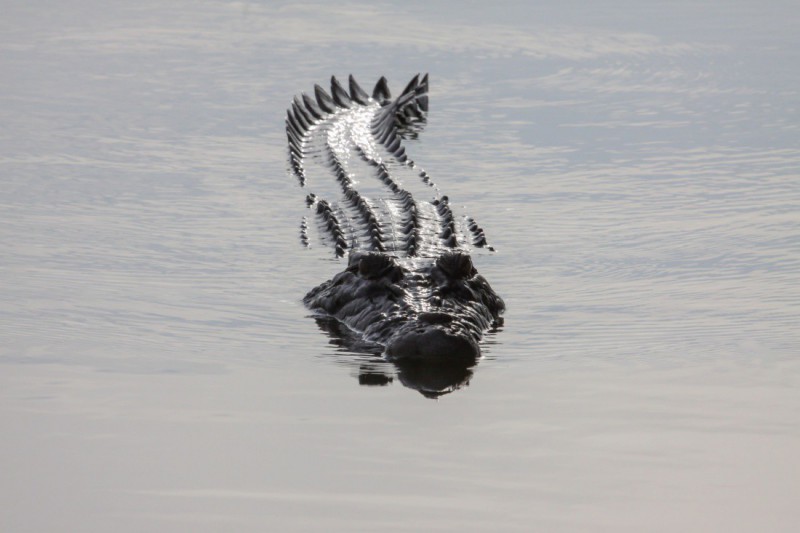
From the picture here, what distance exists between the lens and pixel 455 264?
8.50 metres

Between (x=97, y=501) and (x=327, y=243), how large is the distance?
5157 mm

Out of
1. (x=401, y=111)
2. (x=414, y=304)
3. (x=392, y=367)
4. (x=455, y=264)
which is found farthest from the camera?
(x=401, y=111)

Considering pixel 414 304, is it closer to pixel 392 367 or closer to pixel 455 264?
pixel 455 264

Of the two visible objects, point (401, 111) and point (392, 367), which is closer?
point (392, 367)

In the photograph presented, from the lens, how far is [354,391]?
699 centimetres

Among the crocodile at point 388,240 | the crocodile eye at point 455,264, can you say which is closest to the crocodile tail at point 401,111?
the crocodile at point 388,240

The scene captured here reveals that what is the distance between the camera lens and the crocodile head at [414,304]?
24.5 ft

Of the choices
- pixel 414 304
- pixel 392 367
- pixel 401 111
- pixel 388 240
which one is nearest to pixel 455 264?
pixel 414 304

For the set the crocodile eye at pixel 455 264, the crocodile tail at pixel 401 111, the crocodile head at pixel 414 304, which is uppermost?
the crocodile tail at pixel 401 111

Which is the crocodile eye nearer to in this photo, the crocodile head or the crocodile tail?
the crocodile head

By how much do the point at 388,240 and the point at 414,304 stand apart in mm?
1870

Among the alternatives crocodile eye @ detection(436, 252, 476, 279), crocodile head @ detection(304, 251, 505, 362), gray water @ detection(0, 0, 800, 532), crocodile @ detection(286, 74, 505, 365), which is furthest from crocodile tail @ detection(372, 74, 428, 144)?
crocodile eye @ detection(436, 252, 476, 279)

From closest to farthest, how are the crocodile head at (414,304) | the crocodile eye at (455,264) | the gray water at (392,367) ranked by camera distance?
the gray water at (392,367), the crocodile head at (414,304), the crocodile eye at (455,264)

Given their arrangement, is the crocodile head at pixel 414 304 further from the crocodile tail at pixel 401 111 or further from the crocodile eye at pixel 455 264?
the crocodile tail at pixel 401 111
